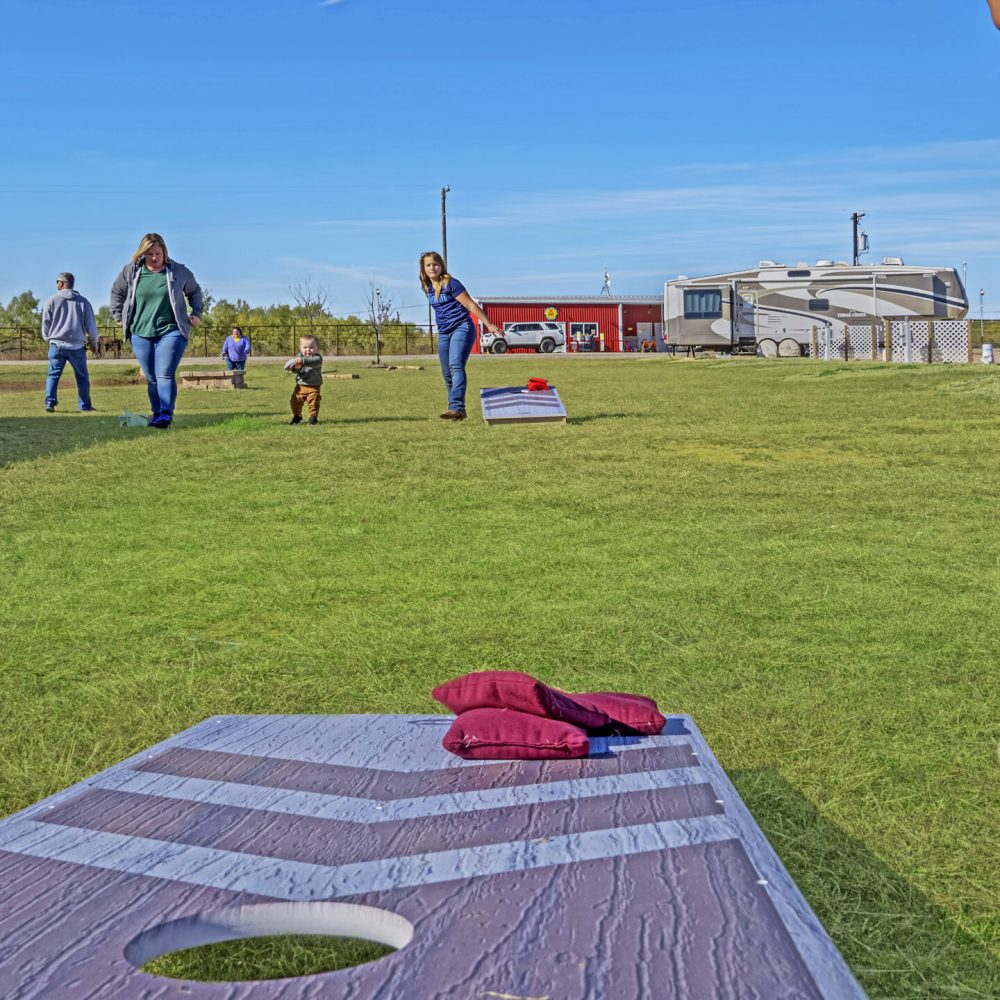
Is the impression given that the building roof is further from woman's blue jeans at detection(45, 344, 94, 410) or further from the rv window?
woman's blue jeans at detection(45, 344, 94, 410)

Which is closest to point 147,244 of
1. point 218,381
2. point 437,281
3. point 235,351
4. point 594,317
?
point 437,281

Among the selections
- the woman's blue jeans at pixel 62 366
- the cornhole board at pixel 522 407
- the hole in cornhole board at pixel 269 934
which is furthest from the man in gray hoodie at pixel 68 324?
the hole in cornhole board at pixel 269 934

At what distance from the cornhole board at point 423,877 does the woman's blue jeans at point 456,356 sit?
10581mm

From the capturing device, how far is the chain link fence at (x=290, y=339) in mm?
62906

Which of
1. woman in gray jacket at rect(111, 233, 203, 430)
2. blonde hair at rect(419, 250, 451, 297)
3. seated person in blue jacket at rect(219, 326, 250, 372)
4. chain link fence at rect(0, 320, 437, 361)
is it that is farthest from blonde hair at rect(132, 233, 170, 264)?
chain link fence at rect(0, 320, 437, 361)

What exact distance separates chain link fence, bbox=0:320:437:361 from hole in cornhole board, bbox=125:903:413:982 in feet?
195

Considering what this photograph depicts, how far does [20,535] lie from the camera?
247 inches

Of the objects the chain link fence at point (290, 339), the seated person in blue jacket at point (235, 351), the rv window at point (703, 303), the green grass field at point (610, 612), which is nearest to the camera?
the green grass field at point (610, 612)

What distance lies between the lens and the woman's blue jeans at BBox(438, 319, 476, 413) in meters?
12.8

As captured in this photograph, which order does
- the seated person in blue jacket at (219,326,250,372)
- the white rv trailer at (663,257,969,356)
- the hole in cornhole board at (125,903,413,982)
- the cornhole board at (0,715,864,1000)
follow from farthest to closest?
the white rv trailer at (663,257,969,356) < the seated person in blue jacket at (219,326,250,372) < the hole in cornhole board at (125,903,413,982) < the cornhole board at (0,715,864,1000)

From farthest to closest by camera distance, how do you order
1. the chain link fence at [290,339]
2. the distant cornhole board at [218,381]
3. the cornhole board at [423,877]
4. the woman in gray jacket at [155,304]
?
the chain link fence at [290,339]
the distant cornhole board at [218,381]
the woman in gray jacket at [155,304]
the cornhole board at [423,877]

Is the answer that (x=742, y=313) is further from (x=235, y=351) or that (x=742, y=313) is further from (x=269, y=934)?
(x=269, y=934)

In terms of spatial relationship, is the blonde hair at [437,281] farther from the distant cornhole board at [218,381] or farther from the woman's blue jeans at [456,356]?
the distant cornhole board at [218,381]

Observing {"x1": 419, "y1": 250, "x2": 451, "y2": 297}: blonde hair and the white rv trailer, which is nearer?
{"x1": 419, "y1": 250, "x2": 451, "y2": 297}: blonde hair
